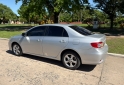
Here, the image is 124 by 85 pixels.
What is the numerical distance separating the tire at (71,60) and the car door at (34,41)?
114 centimetres

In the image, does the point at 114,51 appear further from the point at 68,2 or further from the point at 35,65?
the point at 68,2

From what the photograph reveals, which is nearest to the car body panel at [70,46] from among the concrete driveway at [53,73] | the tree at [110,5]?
the concrete driveway at [53,73]

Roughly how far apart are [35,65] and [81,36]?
201cm

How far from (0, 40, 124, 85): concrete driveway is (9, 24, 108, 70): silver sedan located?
362mm

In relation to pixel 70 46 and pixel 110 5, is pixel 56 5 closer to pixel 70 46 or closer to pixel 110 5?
pixel 110 5

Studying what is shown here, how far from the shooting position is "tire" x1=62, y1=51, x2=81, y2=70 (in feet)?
17.3

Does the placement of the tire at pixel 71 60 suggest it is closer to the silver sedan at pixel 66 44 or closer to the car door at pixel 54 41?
the silver sedan at pixel 66 44

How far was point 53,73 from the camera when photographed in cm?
504

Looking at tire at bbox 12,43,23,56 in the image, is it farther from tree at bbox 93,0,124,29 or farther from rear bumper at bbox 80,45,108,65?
tree at bbox 93,0,124,29

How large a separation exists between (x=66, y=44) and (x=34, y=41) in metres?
1.54

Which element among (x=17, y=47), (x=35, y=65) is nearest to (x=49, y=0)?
(x=17, y=47)

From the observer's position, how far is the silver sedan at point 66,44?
5012 mm

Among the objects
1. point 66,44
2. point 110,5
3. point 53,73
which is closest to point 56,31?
point 66,44

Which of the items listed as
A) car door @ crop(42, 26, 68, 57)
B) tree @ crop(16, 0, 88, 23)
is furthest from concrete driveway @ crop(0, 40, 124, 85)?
tree @ crop(16, 0, 88, 23)
